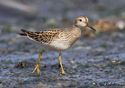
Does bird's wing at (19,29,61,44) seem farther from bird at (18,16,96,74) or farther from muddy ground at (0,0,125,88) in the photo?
muddy ground at (0,0,125,88)

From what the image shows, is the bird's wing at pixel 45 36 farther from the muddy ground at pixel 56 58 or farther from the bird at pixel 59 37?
the muddy ground at pixel 56 58

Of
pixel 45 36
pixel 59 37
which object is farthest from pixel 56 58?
pixel 59 37

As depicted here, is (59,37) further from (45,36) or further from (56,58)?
(56,58)

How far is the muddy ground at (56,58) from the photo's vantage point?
7.83 m

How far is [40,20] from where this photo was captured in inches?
747

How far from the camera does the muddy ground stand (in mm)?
7828

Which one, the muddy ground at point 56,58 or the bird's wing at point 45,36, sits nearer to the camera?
the muddy ground at point 56,58

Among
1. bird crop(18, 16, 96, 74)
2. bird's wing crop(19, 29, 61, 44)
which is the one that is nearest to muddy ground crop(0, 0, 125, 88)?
bird crop(18, 16, 96, 74)

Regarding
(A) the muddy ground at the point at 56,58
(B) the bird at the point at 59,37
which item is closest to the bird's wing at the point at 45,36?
(B) the bird at the point at 59,37

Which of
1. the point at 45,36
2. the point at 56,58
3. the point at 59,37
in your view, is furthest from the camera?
the point at 56,58

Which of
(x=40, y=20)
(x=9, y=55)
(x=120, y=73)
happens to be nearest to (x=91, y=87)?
(x=120, y=73)

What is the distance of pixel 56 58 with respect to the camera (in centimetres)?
1099

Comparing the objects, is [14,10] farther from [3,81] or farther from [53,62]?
[3,81]

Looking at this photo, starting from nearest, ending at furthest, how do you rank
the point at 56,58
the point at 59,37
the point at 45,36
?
the point at 59,37, the point at 45,36, the point at 56,58
